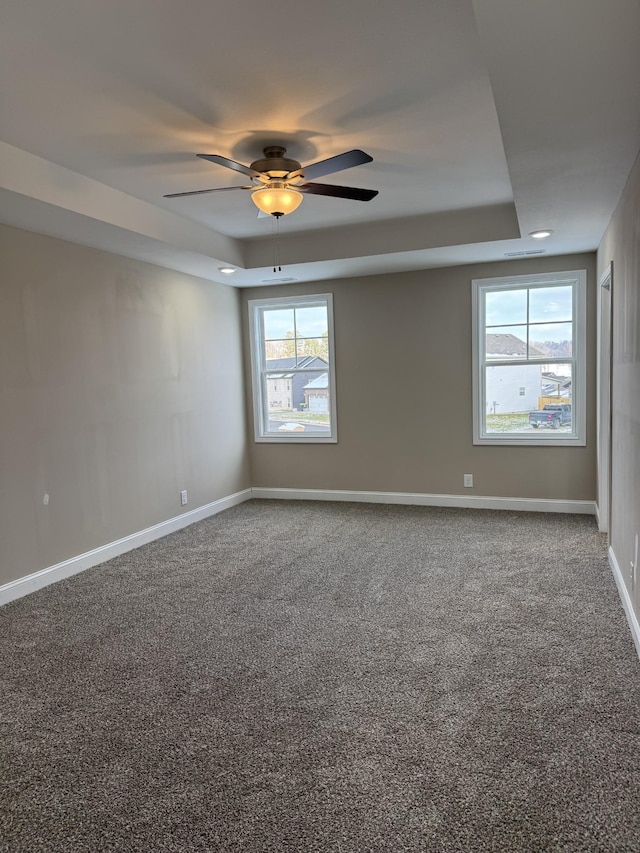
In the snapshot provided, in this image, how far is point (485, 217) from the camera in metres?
4.53

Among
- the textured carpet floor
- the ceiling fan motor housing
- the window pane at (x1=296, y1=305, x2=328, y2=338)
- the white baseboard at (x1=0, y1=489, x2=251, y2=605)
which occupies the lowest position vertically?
the textured carpet floor

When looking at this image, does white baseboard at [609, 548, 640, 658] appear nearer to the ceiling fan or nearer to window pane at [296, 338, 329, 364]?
the ceiling fan

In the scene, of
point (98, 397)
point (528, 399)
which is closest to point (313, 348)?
point (528, 399)

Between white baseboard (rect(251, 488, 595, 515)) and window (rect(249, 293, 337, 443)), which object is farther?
window (rect(249, 293, 337, 443))

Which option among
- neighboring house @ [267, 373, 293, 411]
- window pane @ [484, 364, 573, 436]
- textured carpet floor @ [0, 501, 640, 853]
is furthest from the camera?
neighboring house @ [267, 373, 293, 411]

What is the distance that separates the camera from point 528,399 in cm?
546

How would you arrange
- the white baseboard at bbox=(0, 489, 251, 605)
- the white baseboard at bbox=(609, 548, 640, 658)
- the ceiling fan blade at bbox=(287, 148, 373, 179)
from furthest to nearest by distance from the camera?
the white baseboard at bbox=(0, 489, 251, 605) → the white baseboard at bbox=(609, 548, 640, 658) → the ceiling fan blade at bbox=(287, 148, 373, 179)

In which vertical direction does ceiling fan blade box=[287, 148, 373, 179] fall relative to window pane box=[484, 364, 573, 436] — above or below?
above

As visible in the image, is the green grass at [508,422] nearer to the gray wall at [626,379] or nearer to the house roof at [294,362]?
the gray wall at [626,379]

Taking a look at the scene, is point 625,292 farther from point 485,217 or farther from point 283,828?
point 283,828

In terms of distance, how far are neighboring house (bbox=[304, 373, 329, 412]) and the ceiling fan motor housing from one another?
10.3 feet

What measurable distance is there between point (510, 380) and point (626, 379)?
2.33 metres

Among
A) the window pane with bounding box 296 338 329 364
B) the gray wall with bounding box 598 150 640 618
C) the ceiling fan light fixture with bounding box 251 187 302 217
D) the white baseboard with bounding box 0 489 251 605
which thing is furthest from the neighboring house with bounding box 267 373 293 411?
the gray wall with bounding box 598 150 640 618

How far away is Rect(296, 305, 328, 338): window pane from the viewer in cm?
615
